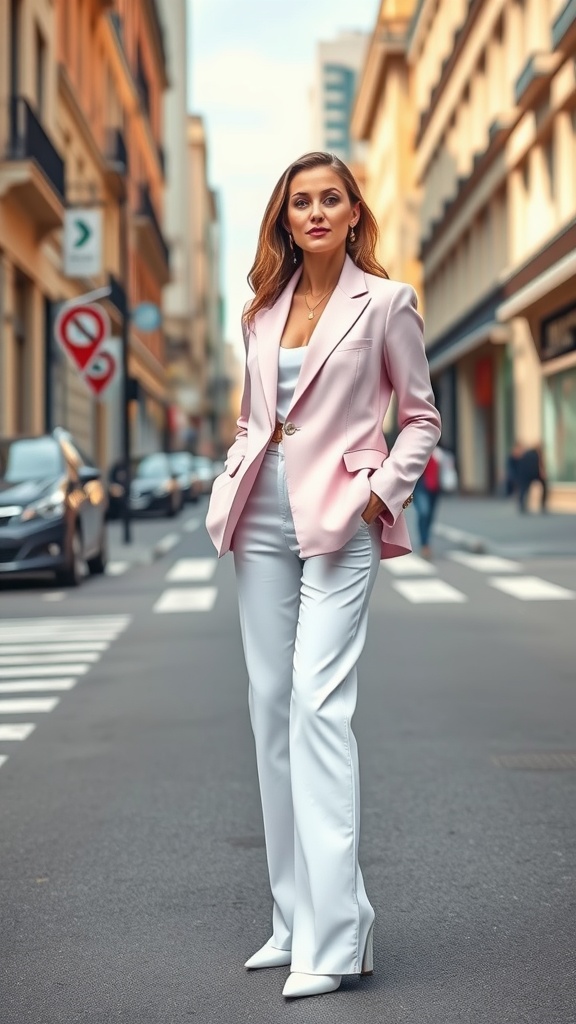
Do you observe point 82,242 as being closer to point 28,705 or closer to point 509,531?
point 509,531

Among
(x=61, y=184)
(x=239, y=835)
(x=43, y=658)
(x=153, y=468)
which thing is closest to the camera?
(x=239, y=835)

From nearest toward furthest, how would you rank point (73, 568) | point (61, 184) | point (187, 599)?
point (187, 599), point (73, 568), point (61, 184)

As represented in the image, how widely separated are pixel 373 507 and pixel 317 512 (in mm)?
131

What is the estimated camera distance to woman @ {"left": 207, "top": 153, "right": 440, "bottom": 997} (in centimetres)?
334

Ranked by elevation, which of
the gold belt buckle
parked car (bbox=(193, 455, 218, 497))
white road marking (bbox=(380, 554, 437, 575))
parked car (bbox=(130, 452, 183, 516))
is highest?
parked car (bbox=(193, 455, 218, 497))

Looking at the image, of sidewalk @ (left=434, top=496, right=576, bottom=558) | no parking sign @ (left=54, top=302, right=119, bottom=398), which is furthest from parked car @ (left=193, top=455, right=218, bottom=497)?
no parking sign @ (left=54, top=302, right=119, bottom=398)

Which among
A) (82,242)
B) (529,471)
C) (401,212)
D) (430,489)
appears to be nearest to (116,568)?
(430,489)

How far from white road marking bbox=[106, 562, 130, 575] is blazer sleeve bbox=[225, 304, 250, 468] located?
13.9 metres

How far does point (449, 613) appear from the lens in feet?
40.1

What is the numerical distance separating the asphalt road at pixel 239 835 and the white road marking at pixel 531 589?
2.99m

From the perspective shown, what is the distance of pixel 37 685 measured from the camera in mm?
8477

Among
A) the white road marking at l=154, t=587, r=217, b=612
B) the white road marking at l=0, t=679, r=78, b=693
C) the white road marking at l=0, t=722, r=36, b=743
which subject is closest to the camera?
the white road marking at l=0, t=722, r=36, b=743

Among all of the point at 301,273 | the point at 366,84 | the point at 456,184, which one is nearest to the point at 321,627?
the point at 301,273

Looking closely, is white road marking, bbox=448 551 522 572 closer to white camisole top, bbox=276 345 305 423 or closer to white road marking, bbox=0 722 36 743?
white road marking, bbox=0 722 36 743
